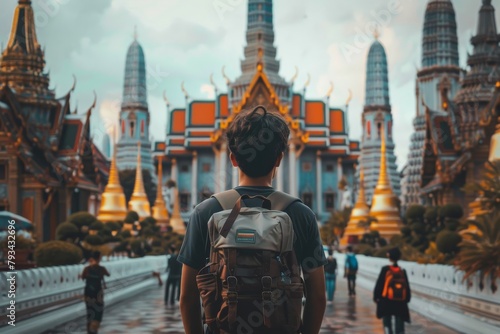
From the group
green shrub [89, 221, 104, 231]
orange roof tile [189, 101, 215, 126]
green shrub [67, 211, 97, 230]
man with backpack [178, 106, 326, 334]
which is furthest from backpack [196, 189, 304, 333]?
orange roof tile [189, 101, 215, 126]

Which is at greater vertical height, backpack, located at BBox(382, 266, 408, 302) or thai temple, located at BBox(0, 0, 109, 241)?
thai temple, located at BBox(0, 0, 109, 241)

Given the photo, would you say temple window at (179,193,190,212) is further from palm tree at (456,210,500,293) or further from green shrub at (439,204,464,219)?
palm tree at (456,210,500,293)

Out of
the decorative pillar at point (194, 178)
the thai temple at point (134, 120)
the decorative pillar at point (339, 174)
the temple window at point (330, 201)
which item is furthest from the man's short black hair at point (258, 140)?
the thai temple at point (134, 120)

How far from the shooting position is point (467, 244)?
499 inches

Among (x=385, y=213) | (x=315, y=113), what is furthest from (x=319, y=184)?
(x=385, y=213)

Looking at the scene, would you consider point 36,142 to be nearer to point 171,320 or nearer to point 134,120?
point 171,320

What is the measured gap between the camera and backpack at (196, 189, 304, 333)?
3502 mm

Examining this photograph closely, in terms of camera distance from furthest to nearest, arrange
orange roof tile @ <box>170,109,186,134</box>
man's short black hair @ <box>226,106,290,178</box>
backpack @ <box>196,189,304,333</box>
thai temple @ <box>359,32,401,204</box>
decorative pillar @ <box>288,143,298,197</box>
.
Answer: thai temple @ <box>359,32,401,204</box> < orange roof tile @ <box>170,109,186,134</box> < decorative pillar @ <box>288,143,298,197</box> < man's short black hair @ <box>226,106,290,178</box> < backpack @ <box>196,189,304,333</box>

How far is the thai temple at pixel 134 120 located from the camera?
92875 mm

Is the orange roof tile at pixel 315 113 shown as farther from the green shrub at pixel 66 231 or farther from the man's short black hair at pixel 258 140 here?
the man's short black hair at pixel 258 140

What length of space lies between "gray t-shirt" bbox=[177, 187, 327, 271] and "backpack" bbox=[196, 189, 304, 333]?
17 centimetres

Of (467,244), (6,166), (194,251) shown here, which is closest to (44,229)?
(6,166)

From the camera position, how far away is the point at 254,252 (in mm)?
3527

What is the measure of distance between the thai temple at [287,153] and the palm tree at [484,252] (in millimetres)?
67393
